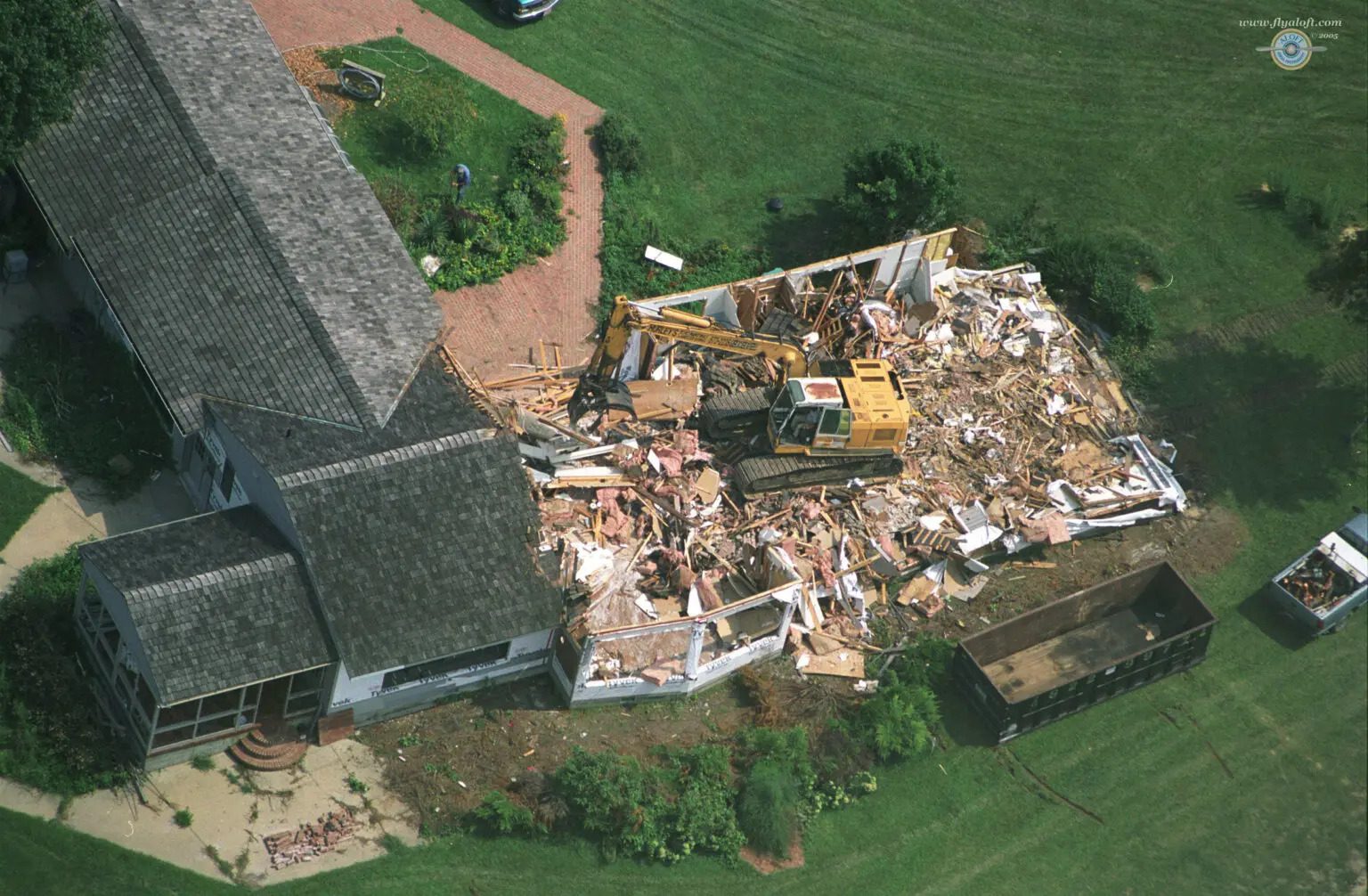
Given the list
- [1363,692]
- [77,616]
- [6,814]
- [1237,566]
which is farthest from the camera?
[1237,566]

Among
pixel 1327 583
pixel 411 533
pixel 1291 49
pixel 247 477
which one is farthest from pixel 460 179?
pixel 1291 49

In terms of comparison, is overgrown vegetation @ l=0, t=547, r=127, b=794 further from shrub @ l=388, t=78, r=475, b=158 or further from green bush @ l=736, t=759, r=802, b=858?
shrub @ l=388, t=78, r=475, b=158

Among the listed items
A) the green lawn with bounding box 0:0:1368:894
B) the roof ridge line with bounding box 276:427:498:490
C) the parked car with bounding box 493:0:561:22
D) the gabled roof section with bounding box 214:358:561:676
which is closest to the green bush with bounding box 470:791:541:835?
the green lawn with bounding box 0:0:1368:894

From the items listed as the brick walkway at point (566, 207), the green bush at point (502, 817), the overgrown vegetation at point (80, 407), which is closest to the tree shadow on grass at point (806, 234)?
the brick walkway at point (566, 207)

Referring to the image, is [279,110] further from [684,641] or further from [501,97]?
[684,641]

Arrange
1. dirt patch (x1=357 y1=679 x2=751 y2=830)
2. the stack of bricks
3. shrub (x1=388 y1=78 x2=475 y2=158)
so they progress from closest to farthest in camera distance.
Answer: the stack of bricks
dirt patch (x1=357 y1=679 x2=751 y2=830)
shrub (x1=388 y1=78 x2=475 y2=158)

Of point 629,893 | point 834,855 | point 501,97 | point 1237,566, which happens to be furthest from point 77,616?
point 1237,566
